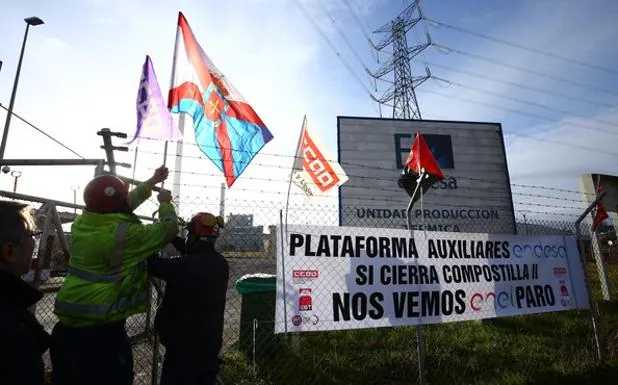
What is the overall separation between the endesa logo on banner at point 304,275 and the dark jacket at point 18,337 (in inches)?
107

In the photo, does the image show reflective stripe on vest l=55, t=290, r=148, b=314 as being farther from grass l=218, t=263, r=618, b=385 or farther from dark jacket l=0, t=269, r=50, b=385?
grass l=218, t=263, r=618, b=385

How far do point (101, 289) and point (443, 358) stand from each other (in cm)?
498

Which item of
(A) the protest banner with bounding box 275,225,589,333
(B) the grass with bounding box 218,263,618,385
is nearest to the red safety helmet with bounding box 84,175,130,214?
(A) the protest banner with bounding box 275,225,589,333

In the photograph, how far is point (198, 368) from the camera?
9.21 ft

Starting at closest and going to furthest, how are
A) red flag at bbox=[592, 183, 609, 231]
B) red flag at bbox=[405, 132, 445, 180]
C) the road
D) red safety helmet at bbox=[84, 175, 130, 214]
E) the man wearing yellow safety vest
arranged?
the man wearing yellow safety vest
red safety helmet at bbox=[84, 175, 130, 214]
the road
red flag at bbox=[405, 132, 445, 180]
red flag at bbox=[592, 183, 609, 231]

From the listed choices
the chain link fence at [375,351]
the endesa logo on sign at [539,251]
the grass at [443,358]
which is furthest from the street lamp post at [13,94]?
the endesa logo on sign at [539,251]

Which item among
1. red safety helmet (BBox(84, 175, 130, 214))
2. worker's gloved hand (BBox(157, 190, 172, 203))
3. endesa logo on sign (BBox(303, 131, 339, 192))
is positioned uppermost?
endesa logo on sign (BBox(303, 131, 339, 192))

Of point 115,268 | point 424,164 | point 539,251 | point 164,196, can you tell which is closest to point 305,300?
point 164,196

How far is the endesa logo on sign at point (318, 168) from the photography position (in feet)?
23.0

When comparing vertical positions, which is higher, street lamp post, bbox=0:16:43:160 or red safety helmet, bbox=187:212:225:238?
street lamp post, bbox=0:16:43:160

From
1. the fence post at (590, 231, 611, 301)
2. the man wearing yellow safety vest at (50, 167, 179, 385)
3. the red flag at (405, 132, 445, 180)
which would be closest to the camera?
the man wearing yellow safety vest at (50, 167, 179, 385)

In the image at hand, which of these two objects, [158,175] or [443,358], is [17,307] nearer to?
[158,175]

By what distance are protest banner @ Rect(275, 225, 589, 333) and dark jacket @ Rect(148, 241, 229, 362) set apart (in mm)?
1191

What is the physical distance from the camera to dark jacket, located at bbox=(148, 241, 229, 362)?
278cm
